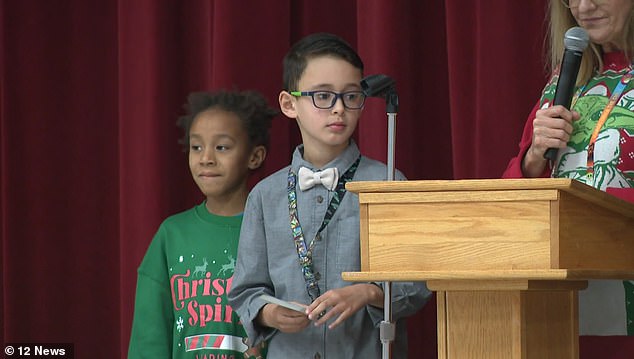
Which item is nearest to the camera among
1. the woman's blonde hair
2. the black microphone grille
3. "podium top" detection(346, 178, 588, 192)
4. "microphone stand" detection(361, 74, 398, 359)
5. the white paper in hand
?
"podium top" detection(346, 178, 588, 192)

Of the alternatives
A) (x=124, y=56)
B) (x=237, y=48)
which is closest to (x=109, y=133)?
(x=124, y=56)

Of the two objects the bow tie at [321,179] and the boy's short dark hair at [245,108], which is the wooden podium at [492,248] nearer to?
the bow tie at [321,179]

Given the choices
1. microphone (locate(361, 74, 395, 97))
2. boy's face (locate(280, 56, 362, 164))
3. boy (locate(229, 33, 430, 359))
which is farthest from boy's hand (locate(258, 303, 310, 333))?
microphone (locate(361, 74, 395, 97))

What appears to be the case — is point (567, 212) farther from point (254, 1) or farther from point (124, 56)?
point (124, 56)

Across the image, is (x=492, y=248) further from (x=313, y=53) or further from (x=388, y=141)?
(x=313, y=53)

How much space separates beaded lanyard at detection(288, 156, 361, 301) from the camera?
2102mm

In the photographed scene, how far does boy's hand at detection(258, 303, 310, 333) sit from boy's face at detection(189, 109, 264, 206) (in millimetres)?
517

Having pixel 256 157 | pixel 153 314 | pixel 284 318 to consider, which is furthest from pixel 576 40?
pixel 153 314

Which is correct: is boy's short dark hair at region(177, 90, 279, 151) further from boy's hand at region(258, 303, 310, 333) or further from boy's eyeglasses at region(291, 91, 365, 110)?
boy's hand at region(258, 303, 310, 333)

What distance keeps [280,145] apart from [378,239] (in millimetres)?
1392

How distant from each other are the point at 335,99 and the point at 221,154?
465mm

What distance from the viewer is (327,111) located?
217 cm

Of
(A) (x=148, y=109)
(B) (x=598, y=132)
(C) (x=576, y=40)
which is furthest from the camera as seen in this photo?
(A) (x=148, y=109)

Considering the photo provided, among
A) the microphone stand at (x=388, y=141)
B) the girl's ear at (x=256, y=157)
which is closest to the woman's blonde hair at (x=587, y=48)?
the microphone stand at (x=388, y=141)
